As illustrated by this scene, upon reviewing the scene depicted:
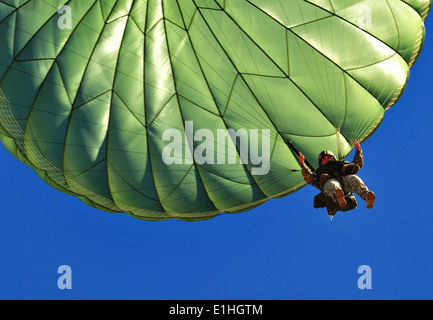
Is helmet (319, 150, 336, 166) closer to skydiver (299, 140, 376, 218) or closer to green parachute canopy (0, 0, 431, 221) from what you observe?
skydiver (299, 140, 376, 218)

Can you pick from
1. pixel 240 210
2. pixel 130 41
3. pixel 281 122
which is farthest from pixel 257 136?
pixel 130 41

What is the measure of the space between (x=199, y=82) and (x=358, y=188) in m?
3.53

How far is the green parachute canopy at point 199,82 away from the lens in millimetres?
13914

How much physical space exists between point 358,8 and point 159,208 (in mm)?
5050

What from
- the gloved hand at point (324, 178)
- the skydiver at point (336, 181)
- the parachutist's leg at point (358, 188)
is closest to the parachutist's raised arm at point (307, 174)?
the skydiver at point (336, 181)

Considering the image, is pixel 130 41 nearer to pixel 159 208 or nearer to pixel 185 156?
pixel 185 156

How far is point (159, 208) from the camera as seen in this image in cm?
1495

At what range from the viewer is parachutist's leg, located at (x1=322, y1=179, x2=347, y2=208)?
12.3m

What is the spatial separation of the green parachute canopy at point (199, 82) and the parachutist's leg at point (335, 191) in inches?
54.4

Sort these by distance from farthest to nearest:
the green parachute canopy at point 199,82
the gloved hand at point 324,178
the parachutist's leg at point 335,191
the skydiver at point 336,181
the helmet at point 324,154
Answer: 1. the green parachute canopy at point 199,82
2. the helmet at point 324,154
3. the gloved hand at point 324,178
4. the skydiver at point 336,181
5. the parachutist's leg at point 335,191

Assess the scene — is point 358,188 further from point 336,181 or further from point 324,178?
point 324,178

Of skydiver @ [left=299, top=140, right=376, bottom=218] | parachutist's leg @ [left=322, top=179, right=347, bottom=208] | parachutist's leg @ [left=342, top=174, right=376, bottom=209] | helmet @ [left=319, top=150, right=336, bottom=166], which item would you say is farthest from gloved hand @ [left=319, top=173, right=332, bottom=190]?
helmet @ [left=319, top=150, right=336, bottom=166]

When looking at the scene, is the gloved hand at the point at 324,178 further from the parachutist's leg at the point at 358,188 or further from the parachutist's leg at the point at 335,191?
the parachutist's leg at the point at 358,188

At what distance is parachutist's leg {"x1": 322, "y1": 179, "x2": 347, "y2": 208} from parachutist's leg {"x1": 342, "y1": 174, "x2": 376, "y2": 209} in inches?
4.9
